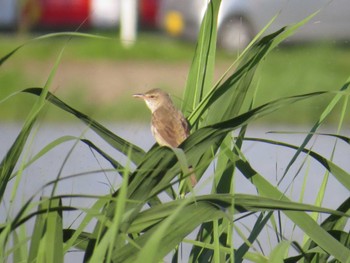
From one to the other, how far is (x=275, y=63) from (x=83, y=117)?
10.5m

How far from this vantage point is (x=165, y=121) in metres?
4.70

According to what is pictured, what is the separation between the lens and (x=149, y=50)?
45.9ft

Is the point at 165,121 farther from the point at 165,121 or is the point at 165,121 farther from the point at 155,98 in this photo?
the point at 155,98

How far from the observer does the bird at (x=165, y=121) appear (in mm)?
4454

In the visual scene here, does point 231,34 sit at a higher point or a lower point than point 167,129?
higher

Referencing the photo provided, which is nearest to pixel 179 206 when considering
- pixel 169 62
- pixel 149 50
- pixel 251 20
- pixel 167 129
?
pixel 167 129

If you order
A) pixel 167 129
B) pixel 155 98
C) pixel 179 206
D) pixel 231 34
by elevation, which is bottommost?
pixel 179 206

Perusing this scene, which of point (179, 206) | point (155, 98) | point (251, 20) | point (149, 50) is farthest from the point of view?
point (251, 20)

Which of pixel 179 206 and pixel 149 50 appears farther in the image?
pixel 149 50

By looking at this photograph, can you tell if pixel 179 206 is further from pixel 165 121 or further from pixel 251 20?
pixel 251 20

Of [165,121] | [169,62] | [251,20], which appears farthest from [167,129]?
[251,20]

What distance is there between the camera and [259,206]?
8.60 feet

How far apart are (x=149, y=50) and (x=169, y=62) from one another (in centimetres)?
64

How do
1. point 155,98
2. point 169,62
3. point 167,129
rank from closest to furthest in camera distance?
point 167,129 < point 155,98 < point 169,62
